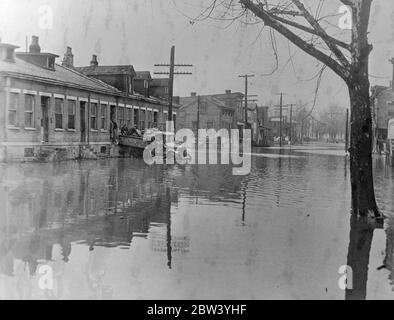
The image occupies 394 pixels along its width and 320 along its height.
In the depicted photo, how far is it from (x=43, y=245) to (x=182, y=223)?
9.63 ft

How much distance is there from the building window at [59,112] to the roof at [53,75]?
3.55 feet

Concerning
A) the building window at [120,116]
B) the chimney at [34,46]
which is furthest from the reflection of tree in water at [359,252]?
the building window at [120,116]

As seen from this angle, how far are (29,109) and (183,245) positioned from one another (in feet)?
67.9

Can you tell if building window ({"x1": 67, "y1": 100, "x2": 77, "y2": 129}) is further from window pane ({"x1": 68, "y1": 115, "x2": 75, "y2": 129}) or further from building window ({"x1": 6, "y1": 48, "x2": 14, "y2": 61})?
building window ({"x1": 6, "y1": 48, "x2": 14, "y2": 61})

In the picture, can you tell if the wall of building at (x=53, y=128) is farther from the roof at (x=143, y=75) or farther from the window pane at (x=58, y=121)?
the roof at (x=143, y=75)

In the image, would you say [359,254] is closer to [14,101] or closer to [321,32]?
[321,32]

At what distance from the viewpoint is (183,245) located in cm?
771

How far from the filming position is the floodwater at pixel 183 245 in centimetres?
552

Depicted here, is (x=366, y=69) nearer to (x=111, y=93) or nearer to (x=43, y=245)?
(x=43, y=245)

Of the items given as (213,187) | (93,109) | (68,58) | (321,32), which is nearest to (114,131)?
(93,109)

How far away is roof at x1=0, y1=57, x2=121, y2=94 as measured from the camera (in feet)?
81.6
